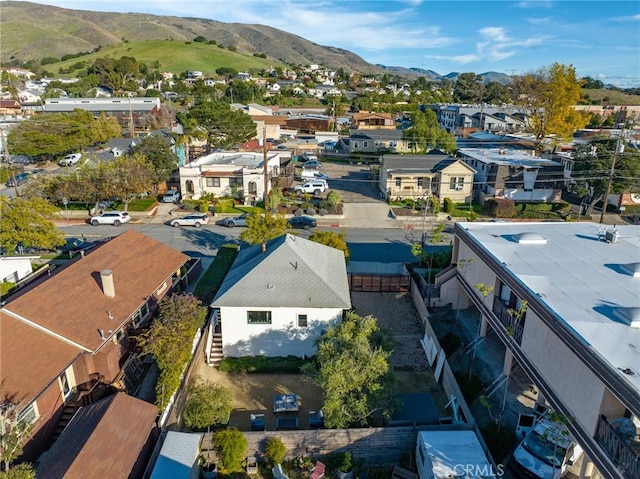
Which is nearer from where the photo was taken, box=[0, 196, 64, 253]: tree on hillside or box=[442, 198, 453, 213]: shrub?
box=[0, 196, 64, 253]: tree on hillside

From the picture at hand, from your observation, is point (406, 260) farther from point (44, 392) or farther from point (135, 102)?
point (135, 102)

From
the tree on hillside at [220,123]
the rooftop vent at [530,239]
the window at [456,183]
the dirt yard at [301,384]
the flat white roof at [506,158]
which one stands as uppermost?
the tree on hillside at [220,123]

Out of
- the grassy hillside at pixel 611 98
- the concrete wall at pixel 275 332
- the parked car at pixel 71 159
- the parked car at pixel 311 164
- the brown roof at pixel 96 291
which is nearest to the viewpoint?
the brown roof at pixel 96 291

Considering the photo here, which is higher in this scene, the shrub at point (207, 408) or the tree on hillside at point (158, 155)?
the tree on hillside at point (158, 155)

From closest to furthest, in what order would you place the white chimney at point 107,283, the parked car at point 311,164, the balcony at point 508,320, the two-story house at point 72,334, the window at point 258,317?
the two-story house at point 72,334, the balcony at point 508,320, the white chimney at point 107,283, the window at point 258,317, the parked car at point 311,164

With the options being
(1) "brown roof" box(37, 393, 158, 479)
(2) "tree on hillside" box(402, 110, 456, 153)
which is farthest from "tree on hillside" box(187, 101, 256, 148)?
(1) "brown roof" box(37, 393, 158, 479)

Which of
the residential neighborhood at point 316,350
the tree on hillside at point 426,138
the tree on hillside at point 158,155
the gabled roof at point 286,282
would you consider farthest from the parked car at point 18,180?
the tree on hillside at point 426,138

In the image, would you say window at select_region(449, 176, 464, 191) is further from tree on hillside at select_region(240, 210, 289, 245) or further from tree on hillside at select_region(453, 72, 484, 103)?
tree on hillside at select_region(453, 72, 484, 103)

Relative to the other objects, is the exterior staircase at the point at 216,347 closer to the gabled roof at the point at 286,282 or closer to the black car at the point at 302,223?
the gabled roof at the point at 286,282
